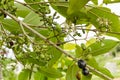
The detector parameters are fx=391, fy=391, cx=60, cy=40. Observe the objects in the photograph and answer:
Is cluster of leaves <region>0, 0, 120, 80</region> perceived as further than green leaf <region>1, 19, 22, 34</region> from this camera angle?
No

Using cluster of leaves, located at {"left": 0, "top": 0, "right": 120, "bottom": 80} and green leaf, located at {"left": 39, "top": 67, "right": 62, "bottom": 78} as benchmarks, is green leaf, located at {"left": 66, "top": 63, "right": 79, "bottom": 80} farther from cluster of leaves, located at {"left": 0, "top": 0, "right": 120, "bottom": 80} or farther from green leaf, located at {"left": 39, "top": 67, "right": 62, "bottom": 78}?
green leaf, located at {"left": 39, "top": 67, "right": 62, "bottom": 78}

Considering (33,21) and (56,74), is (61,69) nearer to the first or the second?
(56,74)

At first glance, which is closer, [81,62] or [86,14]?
[81,62]

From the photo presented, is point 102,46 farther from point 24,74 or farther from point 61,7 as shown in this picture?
point 24,74

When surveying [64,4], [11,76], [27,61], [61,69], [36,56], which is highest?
[64,4]

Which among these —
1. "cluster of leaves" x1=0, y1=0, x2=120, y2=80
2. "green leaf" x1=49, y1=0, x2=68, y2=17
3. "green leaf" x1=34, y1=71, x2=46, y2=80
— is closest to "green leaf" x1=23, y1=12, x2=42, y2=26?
"cluster of leaves" x1=0, y1=0, x2=120, y2=80

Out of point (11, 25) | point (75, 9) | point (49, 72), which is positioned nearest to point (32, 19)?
point (11, 25)

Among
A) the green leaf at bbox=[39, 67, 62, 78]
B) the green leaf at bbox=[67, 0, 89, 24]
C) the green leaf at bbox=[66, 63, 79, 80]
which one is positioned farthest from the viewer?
the green leaf at bbox=[39, 67, 62, 78]

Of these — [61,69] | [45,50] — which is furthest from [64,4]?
[61,69]

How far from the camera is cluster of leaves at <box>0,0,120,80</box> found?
53.0 inches

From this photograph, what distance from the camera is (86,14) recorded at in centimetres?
156

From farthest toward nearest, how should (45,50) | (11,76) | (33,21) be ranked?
(11,76)
(33,21)
(45,50)

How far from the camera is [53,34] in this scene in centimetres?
146

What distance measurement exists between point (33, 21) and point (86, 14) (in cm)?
25
